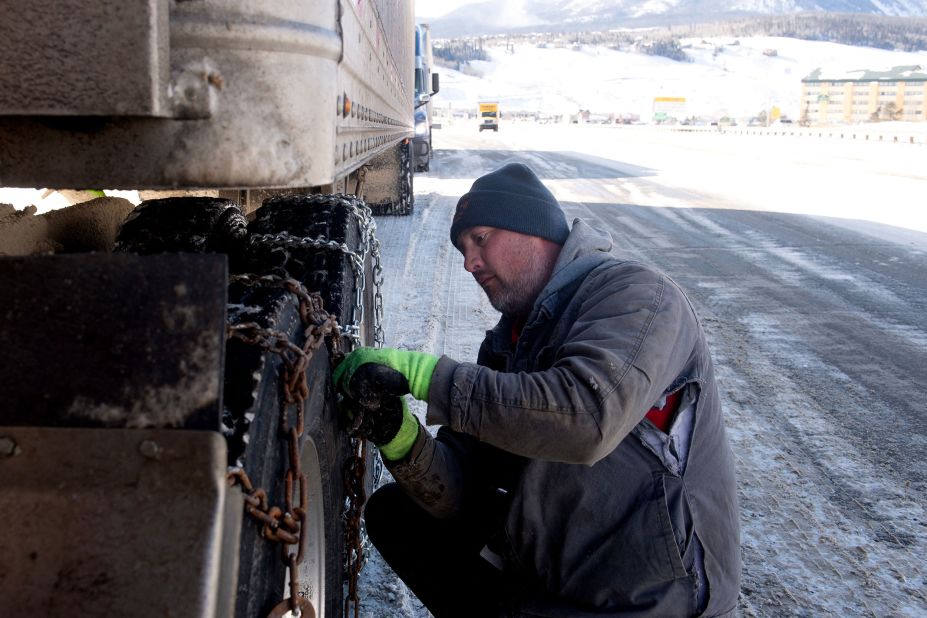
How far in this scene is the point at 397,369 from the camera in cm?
196

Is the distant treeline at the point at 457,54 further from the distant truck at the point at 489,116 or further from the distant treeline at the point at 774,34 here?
the distant truck at the point at 489,116

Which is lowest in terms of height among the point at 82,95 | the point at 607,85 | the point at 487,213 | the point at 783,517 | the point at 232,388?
the point at 783,517

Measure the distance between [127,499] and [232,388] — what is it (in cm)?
32

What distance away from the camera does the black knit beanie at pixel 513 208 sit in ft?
7.72

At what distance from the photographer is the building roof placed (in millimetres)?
73562

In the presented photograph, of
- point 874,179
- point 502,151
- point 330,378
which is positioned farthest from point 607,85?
point 330,378

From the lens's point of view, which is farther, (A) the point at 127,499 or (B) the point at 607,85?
(B) the point at 607,85

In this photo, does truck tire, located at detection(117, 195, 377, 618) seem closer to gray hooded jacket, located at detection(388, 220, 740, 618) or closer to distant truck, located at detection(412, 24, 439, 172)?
gray hooded jacket, located at detection(388, 220, 740, 618)

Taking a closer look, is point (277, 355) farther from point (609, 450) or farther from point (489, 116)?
point (489, 116)

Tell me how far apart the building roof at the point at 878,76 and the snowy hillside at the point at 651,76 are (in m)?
8.50

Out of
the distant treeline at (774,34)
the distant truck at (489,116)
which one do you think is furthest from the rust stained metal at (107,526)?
the distant treeline at (774,34)

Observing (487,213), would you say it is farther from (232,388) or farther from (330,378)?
(232,388)

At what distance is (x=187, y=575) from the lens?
1.05 m

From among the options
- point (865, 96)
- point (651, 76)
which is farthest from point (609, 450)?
point (651, 76)
